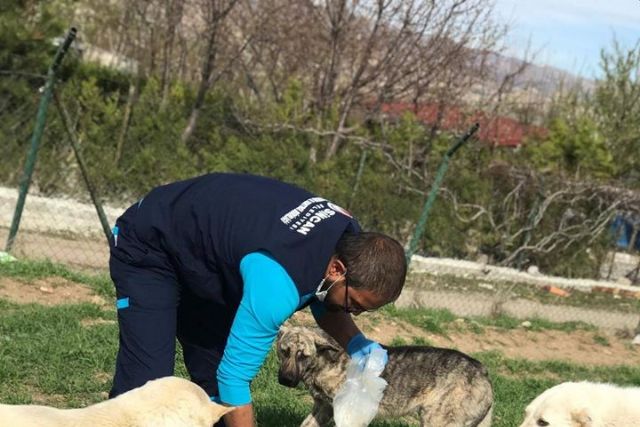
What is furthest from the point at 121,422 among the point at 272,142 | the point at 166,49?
the point at 166,49

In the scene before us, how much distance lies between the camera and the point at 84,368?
621cm

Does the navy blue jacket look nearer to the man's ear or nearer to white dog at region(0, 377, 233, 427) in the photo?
the man's ear

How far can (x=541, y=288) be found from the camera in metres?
15.7

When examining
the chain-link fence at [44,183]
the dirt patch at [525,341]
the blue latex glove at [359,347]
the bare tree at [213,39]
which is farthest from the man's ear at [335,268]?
the bare tree at [213,39]

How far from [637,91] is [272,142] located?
15.0m

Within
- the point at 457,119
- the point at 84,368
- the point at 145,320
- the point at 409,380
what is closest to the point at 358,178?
the point at 457,119

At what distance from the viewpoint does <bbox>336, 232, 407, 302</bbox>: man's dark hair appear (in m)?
3.48

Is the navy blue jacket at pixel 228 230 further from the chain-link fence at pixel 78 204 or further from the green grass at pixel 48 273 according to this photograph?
the chain-link fence at pixel 78 204

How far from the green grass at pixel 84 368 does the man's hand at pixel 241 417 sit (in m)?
2.23

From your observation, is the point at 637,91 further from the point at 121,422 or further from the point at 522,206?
the point at 121,422

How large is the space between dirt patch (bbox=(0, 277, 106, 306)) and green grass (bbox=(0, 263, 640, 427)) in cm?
12

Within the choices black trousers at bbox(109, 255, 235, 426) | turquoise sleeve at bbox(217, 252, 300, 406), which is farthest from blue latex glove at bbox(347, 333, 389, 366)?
turquoise sleeve at bbox(217, 252, 300, 406)

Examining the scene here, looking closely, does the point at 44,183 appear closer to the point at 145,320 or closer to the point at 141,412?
the point at 145,320

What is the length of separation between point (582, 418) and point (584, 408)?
0.19ft
